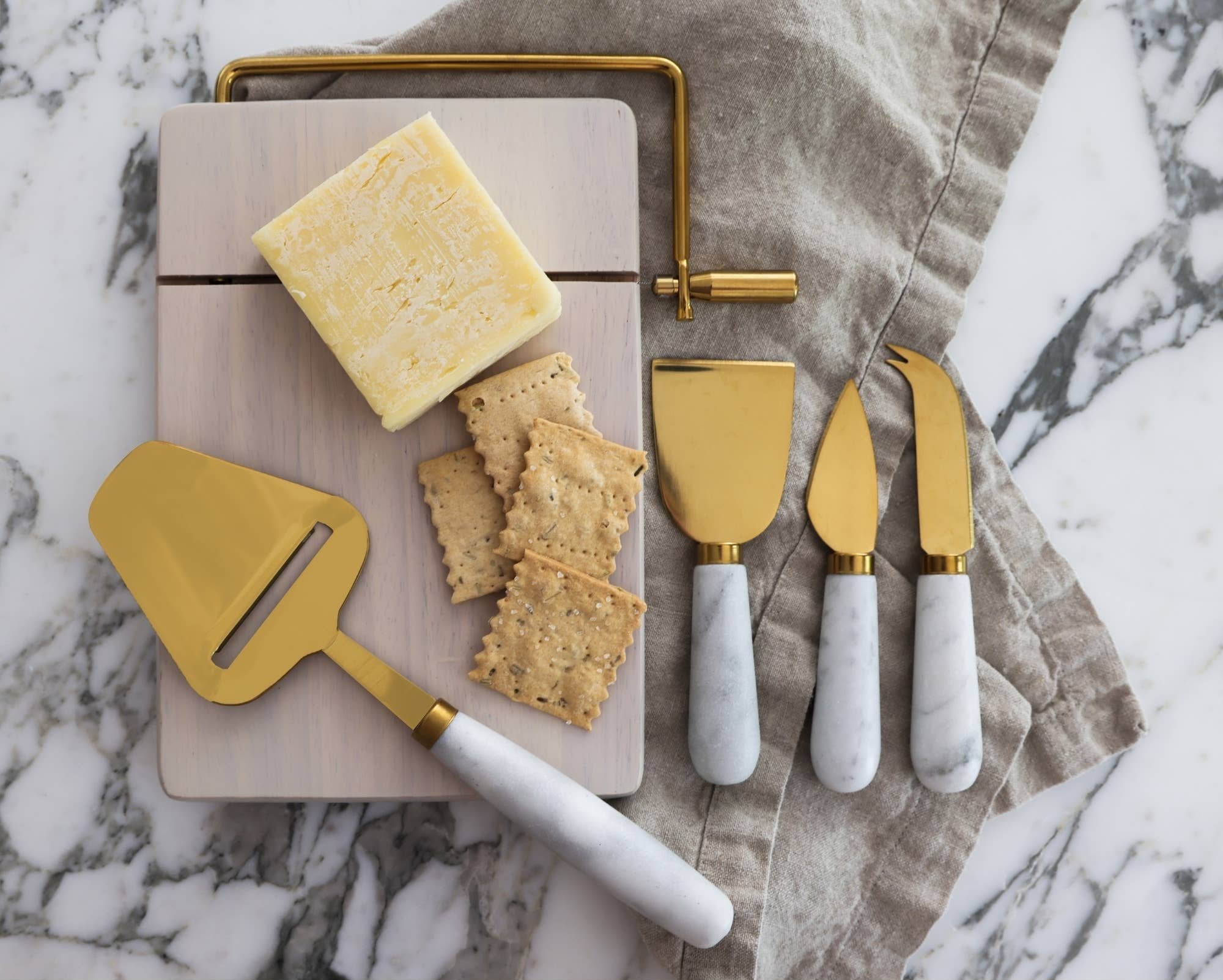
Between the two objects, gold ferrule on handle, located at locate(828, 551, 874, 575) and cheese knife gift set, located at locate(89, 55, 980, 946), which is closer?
cheese knife gift set, located at locate(89, 55, 980, 946)

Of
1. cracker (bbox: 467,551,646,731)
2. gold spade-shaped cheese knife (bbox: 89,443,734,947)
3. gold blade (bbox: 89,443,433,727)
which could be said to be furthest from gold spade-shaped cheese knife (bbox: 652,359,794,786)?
gold blade (bbox: 89,443,433,727)

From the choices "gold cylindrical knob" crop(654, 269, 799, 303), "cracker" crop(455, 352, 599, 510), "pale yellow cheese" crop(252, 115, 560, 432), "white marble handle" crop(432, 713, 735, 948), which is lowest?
"white marble handle" crop(432, 713, 735, 948)

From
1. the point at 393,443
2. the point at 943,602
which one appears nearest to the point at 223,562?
the point at 393,443

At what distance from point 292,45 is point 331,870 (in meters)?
1.01

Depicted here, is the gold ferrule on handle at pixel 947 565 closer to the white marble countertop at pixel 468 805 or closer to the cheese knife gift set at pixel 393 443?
the white marble countertop at pixel 468 805

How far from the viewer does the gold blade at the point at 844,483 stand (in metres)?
1.07

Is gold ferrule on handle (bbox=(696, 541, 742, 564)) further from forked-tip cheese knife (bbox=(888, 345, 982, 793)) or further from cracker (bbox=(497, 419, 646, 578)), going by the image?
forked-tip cheese knife (bbox=(888, 345, 982, 793))

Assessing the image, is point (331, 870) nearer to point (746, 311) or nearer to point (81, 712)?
point (81, 712)

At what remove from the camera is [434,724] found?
3.12ft

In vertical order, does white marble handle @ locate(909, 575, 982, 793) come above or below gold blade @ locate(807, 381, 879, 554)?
below

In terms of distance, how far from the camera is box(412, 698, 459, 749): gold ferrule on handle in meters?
0.95

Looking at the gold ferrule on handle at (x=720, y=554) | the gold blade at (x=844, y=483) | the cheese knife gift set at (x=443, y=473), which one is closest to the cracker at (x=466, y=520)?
the cheese knife gift set at (x=443, y=473)

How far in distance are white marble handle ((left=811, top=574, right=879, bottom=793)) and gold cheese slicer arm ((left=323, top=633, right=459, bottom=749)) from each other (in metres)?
0.41

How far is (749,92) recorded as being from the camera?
1070 millimetres
